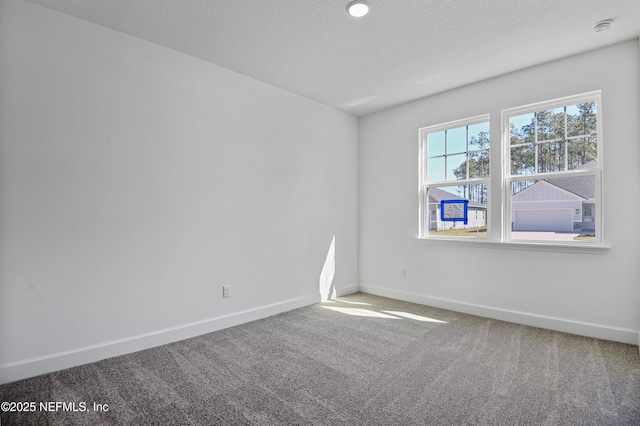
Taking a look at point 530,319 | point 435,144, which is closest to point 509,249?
point 530,319

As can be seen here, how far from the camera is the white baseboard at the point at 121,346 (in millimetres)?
2166

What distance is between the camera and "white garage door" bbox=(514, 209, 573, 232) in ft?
10.2

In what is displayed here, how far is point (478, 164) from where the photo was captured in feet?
12.2

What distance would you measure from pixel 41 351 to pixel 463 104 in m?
4.56

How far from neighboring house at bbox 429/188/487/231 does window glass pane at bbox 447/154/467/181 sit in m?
0.23

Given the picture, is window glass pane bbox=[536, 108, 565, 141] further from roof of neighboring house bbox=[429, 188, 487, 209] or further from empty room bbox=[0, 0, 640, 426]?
roof of neighboring house bbox=[429, 188, 487, 209]

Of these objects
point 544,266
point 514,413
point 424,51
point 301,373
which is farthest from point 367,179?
point 514,413

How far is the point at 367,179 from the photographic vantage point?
472cm

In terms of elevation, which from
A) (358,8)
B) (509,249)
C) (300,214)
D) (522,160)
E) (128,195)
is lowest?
(509,249)

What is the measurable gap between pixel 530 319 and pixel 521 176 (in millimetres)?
1475

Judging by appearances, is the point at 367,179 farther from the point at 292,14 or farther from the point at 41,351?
the point at 41,351

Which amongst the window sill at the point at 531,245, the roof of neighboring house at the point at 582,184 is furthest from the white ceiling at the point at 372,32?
the window sill at the point at 531,245

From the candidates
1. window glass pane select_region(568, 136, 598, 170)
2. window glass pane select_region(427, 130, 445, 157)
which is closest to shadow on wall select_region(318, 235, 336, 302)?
window glass pane select_region(427, 130, 445, 157)

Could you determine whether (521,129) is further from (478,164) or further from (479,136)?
(478,164)
